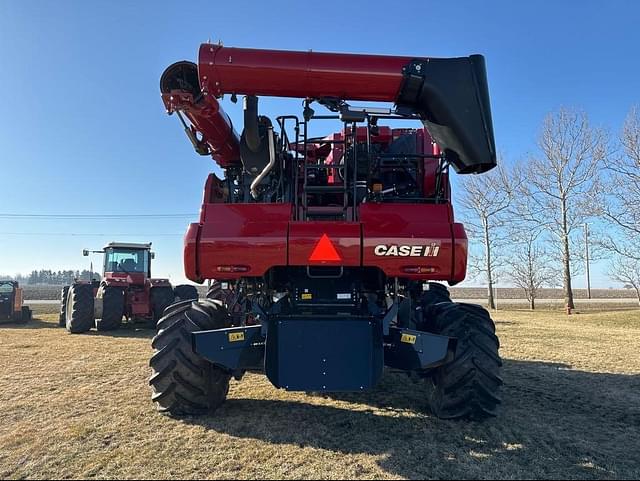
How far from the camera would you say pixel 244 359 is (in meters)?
4.17

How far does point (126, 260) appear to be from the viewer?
48.6ft

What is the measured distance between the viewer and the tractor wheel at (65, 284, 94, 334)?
1234cm

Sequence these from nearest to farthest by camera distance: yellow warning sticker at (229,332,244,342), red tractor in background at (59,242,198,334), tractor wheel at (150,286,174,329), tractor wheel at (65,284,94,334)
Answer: yellow warning sticker at (229,332,244,342) < tractor wheel at (65,284,94,334) < red tractor in background at (59,242,198,334) < tractor wheel at (150,286,174,329)

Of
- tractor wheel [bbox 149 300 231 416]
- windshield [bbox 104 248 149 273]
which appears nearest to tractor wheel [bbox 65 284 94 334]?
windshield [bbox 104 248 149 273]

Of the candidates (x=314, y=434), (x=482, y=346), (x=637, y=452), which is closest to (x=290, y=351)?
(x=314, y=434)

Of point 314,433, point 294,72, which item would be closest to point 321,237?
point 294,72

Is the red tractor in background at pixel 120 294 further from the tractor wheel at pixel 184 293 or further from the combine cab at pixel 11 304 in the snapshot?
the combine cab at pixel 11 304

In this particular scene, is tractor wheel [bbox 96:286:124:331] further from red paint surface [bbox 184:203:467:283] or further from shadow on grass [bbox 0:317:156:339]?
red paint surface [bbox 184:203:467:283]

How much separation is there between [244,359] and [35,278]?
345 ft

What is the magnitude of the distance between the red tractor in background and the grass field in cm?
588

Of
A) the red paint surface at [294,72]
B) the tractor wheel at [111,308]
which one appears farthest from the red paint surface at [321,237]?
the tractor wheel at [111,308]

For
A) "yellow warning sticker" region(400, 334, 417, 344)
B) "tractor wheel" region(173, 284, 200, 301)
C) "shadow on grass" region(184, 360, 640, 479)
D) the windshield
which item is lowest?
"shadow on grass" region(184, 360, 640, 479)

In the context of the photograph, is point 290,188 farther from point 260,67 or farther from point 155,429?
point 155,429

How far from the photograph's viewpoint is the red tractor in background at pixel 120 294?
1263cm
